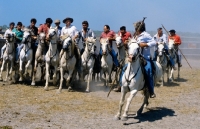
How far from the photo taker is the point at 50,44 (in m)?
15.6

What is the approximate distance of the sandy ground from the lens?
33.5 ft

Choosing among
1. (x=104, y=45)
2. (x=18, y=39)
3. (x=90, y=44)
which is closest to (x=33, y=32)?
(x=18, y=39)

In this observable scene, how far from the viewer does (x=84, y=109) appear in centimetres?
1212

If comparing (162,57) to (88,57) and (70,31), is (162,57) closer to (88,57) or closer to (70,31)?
(88,57)

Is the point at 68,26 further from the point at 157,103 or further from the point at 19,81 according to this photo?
the point at 157,103

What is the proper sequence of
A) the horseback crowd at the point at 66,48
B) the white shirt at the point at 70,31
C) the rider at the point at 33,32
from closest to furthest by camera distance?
1. the horseback crowd at the point at 66,48
2. the white shirt at the point at 70,31
3. the rider at the point at 33,32

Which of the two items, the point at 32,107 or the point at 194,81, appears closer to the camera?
the point at 32,107

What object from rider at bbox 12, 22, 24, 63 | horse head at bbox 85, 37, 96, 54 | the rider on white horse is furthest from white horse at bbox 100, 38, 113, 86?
the rider on white horse

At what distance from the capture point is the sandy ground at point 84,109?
10.2 m

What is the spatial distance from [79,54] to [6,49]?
339 cm

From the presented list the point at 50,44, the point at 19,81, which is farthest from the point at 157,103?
the point at 19,81

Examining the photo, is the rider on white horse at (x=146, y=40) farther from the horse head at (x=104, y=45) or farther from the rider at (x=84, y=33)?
the rider at (x=84, y=33)

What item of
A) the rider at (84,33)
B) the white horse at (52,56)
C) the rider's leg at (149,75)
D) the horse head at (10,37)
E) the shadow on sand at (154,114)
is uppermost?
the rider at (84,33)

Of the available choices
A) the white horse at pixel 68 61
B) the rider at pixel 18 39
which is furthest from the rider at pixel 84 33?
the rider at pixel 18 39
